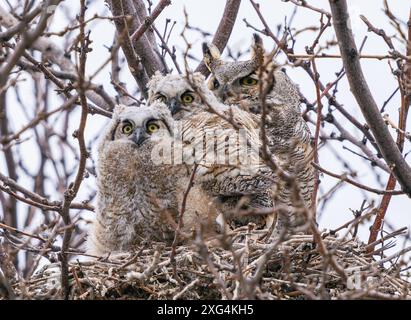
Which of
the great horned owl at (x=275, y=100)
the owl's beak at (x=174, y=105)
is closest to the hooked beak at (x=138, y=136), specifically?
Answer: the owl's beak at (x=174, y=105)

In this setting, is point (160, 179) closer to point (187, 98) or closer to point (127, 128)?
point (127, 128)

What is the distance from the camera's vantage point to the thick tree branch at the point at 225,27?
5672mm

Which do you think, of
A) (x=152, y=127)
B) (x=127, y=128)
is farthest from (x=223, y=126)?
(x=127, y=128)

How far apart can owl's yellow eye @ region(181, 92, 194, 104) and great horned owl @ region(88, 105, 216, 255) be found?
609 mm

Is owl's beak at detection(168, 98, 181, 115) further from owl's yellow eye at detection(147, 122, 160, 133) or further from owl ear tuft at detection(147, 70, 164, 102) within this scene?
owl's yellow eye at detection(147, 122, 160, 133)

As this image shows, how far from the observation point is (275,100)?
531 centimetres

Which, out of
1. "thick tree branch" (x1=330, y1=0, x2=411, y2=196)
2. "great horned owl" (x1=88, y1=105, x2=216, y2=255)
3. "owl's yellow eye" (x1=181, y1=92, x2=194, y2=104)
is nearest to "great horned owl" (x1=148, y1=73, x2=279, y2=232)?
"owl's yellow eye" (x1=181, y1=92, x2=194, y2=104)

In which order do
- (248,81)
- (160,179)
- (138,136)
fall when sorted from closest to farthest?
(160,179), (138,136), (248,81)

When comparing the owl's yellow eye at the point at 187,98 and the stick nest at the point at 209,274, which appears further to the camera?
the owl's yellow eye at the point at 187,98

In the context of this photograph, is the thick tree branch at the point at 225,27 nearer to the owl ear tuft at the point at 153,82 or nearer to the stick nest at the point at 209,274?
the owl ear tuft at the point at 153,82

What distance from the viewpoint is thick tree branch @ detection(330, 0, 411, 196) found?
3.71m

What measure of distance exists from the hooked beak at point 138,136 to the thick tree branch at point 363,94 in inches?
49.7

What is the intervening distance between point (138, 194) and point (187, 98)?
0.97 m

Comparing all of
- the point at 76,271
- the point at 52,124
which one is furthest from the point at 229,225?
the point at 52,124
